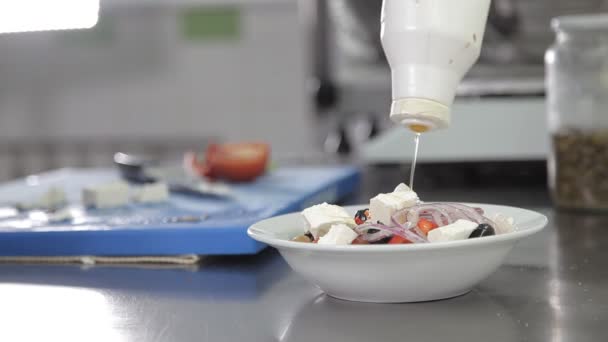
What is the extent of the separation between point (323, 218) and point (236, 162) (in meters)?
0.81

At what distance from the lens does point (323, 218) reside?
2.56 feet

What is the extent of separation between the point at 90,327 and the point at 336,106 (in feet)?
6.16

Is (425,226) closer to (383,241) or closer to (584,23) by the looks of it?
(383,241)

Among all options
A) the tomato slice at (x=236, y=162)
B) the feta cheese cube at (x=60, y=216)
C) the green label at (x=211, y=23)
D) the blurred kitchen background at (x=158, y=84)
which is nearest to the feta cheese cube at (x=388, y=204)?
the feta cheese cube at (x=60, y=216)

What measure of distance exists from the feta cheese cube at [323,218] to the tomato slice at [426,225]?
7 cm

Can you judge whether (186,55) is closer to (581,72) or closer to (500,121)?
Answer: (500,121)

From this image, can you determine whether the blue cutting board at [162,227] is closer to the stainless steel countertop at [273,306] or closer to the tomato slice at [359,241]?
the stainless steel countertop at [273,306]

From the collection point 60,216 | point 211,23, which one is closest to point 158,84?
point 211,23

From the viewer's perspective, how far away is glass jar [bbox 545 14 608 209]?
4.10 feet

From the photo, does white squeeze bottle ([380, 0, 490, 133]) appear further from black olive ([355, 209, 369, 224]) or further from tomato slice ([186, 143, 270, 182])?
tomato slice ([186, 143, 270, 182])

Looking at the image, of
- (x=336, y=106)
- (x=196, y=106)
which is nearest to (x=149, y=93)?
(x=196, y=106)

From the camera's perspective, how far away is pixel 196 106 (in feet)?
11.4

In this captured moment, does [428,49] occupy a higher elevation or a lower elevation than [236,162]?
higher

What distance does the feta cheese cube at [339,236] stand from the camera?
73 centimetres
